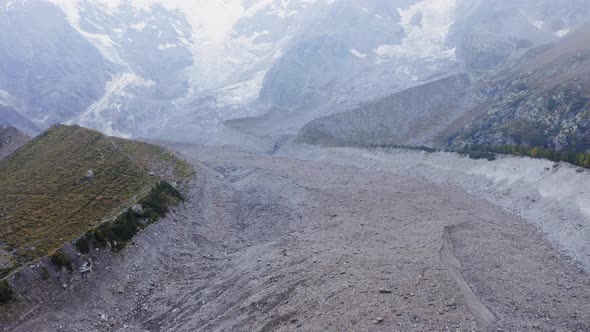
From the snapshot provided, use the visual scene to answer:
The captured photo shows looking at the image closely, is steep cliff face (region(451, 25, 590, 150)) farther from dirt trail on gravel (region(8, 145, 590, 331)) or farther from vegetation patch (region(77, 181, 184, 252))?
vegetation patch (region(77, 181, 184, 252))

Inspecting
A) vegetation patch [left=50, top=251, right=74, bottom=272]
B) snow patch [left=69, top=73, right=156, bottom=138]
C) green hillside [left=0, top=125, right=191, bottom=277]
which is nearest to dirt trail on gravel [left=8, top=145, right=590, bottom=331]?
vegetation patch [left=50, top=251, right=74, bottom=272]

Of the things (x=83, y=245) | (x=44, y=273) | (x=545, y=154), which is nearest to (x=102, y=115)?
(x=83, y=245)

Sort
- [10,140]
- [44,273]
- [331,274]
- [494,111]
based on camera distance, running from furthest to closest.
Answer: [494,111] < [10,140] < [331,274] < [44,273]

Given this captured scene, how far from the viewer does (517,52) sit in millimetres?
150375

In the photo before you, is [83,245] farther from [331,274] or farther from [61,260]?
[331,274]

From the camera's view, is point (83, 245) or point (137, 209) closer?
point (83, 245)

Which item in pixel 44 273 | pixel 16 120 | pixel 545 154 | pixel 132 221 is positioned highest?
pixel 16 120

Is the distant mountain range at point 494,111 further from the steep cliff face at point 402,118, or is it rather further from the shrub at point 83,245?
the shrub at point 83,245

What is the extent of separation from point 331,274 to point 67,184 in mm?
28928

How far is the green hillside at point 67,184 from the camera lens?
116ft

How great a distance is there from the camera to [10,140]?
89.9m

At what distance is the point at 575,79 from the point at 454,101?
3680 centimetres

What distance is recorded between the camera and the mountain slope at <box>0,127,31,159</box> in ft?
277

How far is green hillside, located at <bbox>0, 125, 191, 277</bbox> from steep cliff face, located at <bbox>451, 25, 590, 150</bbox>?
57515 mm
